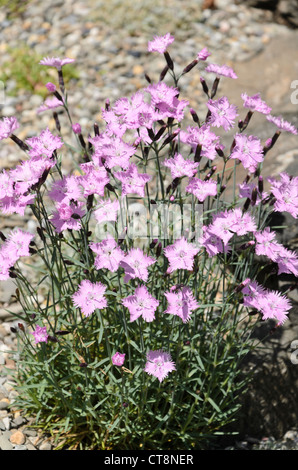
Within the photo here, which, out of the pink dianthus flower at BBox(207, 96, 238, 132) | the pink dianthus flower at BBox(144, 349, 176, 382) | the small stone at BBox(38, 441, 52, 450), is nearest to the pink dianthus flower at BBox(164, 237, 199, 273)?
the pink dianthus flower at BBox(144, 349, 176, 382)

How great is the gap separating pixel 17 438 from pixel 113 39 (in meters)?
4.01

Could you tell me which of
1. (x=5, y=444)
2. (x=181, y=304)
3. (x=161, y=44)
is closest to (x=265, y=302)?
(x=181, y=304)

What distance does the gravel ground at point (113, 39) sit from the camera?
15.8 feet

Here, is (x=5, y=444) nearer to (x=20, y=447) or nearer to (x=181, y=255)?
(x=20, y=447)

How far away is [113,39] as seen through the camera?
5.38 meters

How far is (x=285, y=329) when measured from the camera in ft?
9.41

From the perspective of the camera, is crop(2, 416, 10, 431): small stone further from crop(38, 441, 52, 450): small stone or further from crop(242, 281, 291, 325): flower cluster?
crop(242, 281, 291, 325): flower cluster

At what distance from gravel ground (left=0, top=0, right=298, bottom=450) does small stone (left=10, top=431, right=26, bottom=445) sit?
228 cm

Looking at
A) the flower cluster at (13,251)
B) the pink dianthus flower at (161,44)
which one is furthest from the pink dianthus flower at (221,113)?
the flower cluster at (13,251)

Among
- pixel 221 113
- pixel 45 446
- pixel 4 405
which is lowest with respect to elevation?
pixel 45 446

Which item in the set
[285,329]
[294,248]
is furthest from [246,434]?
[294,248]

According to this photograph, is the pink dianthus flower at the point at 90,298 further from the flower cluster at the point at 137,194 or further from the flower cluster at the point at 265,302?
the flower cluster at the point at 265,302

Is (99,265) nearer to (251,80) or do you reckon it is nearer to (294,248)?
(294,248)
